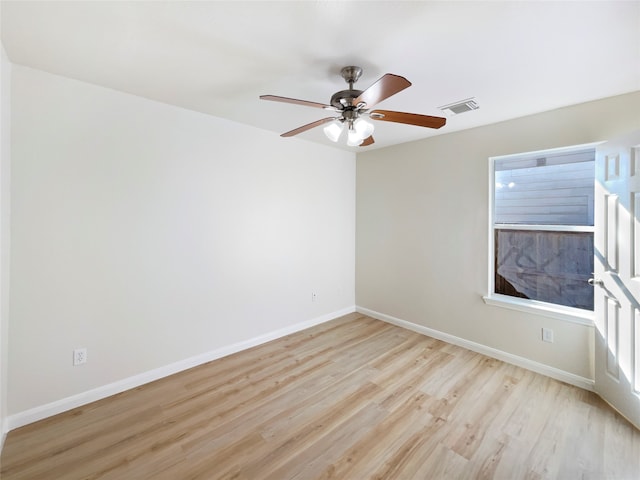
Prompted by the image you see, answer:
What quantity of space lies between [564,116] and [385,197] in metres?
2.01

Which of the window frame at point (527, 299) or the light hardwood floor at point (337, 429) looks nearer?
the light hardwood floor at point (337, 429)

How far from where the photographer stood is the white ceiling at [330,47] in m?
1.42

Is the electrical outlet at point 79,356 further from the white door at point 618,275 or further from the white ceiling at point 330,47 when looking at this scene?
the white door at point 618,275

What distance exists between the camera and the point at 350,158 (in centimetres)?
432

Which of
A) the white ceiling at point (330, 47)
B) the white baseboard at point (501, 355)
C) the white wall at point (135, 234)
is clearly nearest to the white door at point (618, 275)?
the white baseboard at point (501, 355)

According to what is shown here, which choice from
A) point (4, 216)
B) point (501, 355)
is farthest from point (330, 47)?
A: point (501, 355)

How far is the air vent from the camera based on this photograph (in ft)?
8.05

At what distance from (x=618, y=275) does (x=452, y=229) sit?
1445mm

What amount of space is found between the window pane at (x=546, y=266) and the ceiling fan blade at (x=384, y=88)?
2.32m

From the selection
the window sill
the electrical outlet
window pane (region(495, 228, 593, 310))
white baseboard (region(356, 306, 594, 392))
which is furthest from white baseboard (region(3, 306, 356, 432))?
window pane (region(495, 228, 593, 310))

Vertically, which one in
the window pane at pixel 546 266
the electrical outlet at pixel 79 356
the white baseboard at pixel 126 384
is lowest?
the white baseboard at pixel 126 384

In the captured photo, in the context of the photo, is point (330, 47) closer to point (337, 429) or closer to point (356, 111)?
point (356, 111)

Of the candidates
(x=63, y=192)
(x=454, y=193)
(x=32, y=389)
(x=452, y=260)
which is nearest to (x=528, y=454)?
(x=452, y=260)

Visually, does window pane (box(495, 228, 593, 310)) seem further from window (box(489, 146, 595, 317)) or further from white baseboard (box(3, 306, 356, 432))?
white baseboard (box(3, 306, 356, 432))
